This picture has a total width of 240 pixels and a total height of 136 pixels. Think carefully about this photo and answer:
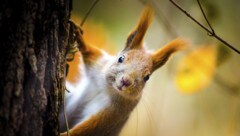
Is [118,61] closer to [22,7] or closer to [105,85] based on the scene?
[105,85]

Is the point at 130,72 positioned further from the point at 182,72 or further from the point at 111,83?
the point at 182,72

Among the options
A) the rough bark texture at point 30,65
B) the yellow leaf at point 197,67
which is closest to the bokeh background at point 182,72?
the yellow leaf at point 197,67

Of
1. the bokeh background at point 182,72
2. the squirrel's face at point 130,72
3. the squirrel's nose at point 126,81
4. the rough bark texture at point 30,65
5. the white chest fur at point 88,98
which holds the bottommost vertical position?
the bokeh background at point 182,72

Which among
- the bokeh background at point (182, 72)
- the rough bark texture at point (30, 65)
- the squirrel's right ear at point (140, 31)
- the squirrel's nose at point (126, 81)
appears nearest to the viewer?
the rough bark texture at point (30, 65)

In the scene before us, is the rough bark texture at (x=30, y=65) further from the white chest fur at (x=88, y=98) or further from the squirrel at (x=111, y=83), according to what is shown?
the white chest fur at (x=88, y=98)

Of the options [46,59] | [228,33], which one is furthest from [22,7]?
[228,33]

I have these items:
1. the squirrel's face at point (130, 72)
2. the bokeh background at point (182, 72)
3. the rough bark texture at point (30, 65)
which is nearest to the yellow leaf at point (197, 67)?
the bokeh background at point (182, 72)

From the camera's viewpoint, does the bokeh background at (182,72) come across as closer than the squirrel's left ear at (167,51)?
No

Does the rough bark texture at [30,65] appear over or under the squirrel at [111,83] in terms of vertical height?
over

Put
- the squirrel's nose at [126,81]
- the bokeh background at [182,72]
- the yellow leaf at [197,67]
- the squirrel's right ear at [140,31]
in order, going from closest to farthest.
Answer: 1. the squirrel's nose at [126,81]
2. the squirrel's right ear at [140,31]
3. the bokeh background at [182,72]
4. the yellow leaf at [197,67]
